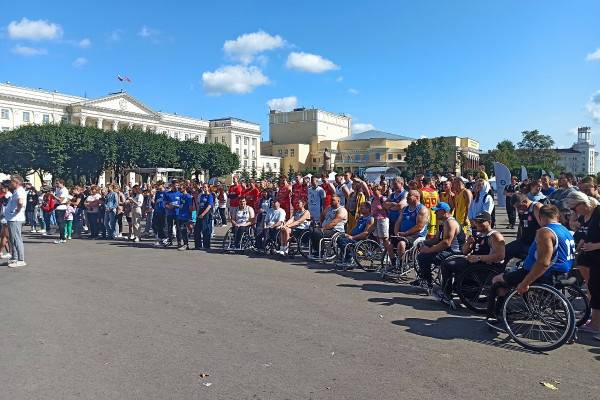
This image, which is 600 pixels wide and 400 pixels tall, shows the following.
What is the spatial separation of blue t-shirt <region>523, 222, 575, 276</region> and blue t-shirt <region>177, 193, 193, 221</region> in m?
9.72

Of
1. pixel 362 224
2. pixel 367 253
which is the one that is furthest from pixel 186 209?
pixel 367 253

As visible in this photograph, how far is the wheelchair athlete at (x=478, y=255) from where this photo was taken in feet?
21.7

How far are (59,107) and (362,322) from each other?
9235cm

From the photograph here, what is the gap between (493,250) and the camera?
262 inches

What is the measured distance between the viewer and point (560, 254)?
5.57 metres

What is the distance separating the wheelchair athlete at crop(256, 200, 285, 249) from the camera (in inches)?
473

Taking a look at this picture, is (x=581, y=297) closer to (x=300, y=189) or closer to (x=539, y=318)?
(x=539, y=318)

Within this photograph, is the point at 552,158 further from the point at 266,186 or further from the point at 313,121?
the point at 266,186

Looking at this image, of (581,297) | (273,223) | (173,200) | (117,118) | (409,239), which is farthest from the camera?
(117,118)

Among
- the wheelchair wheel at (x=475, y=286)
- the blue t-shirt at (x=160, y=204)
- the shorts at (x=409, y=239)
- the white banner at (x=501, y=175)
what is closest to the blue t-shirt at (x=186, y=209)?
the blue t-shirt at (x=160, y=204)

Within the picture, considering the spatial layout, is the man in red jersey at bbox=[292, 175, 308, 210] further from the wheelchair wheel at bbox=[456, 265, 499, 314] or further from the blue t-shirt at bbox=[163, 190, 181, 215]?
the wheelchair wheel at bbox=[456, 265, 499, 314]

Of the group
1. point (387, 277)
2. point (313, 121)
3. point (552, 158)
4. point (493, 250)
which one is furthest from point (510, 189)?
point (313, 121)

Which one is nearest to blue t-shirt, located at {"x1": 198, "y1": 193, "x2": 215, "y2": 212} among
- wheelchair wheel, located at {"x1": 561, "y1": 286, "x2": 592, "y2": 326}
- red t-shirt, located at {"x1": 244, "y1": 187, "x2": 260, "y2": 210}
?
red t-shirt, located at {"x1": 244, "y1": 187, "x2": 260, "y2": 210}

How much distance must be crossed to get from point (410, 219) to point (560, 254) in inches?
150
